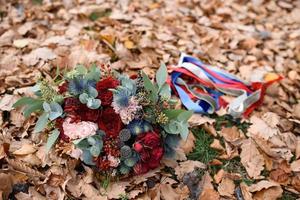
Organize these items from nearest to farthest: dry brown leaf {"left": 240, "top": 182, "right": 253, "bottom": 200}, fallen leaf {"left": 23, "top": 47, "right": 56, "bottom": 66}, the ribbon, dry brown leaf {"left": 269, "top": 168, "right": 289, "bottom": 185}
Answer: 1. dry brown leaf {"left": 240, "top": 182, "right": 253, "bottom": 200}
2. dry brown leaf {"left": 269, "top": 168, "right": 289, "bottom": 185}
3. the ribbon
4. fallen leaf {"left": 23, "top": 47, "right": 56, "bottom": 66}

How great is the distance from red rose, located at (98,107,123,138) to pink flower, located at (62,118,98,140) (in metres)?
0.04

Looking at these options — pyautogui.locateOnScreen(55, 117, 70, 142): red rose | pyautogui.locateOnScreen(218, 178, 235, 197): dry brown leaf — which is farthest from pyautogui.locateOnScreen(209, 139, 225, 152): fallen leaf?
pyautogui.locateOnScreen(55, 117, 70, 142): red rose

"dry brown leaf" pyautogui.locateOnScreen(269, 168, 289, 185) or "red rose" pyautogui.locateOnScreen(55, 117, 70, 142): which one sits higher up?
"red rose" pyautogui.locateOnScreen(55, 117, 70, 142)

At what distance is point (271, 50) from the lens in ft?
10.5

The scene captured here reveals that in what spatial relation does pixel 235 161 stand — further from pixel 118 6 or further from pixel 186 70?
pixel 118 6

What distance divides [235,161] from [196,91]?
20.0 inches

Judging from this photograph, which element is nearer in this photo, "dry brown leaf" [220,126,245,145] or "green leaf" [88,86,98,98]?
"green leaf" [88,86,98,98]

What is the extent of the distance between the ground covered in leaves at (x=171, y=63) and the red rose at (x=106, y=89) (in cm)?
27

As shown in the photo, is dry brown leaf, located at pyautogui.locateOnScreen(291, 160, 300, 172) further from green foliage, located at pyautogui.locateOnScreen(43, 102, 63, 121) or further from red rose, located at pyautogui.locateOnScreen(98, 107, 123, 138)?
green foliage, located at pyautogui.locateOnScreen(43, 102, 63, 121)

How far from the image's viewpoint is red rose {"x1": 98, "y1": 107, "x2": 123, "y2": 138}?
77.3 inches

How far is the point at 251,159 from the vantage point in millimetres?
2291

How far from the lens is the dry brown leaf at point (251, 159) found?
88.0 inches

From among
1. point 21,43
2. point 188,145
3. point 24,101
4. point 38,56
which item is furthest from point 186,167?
point 21,43

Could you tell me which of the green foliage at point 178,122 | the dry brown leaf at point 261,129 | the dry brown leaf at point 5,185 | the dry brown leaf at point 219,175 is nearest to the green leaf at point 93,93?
the green foliage at point 178,122
